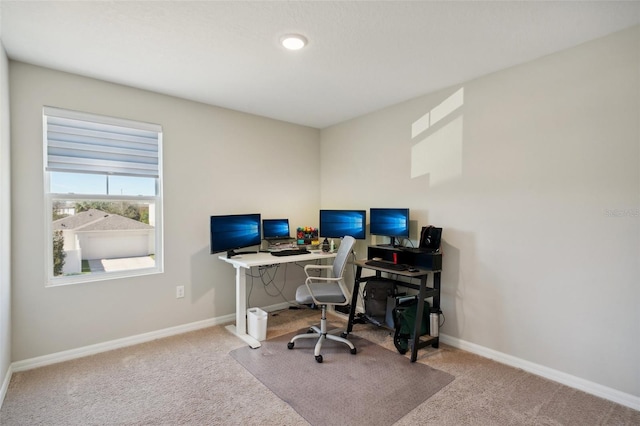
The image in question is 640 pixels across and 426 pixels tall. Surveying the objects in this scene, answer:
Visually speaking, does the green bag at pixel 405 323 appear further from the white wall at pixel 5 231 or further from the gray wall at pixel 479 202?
the white wall at pixel 5 231

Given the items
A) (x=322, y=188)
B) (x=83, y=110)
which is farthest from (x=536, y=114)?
(x=83, y=110)

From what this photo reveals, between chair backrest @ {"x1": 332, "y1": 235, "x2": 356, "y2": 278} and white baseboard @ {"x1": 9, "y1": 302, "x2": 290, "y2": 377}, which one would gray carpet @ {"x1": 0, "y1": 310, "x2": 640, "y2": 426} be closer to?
white baseboard @ {"x1": 9, "y1": 302, "x2": 290, "y2": 377}

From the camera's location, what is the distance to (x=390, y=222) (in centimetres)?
357

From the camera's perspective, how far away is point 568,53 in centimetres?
248

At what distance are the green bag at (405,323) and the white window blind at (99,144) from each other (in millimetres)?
2809

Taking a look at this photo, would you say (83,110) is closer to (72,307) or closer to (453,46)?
(72,307)

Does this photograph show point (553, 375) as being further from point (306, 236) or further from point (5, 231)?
point (5, 231)

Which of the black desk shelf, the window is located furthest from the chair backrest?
the window

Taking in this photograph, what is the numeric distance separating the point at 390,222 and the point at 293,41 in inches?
80.9

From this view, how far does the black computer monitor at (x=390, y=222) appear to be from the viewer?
11.3 ft

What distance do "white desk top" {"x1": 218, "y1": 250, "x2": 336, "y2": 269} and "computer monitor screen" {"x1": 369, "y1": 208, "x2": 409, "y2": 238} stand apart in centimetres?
63

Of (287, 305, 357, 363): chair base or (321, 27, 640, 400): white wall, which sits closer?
(321, 27, 640, 400): white wall

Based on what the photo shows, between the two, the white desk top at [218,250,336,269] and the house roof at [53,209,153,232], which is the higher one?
the house roof at [53,209,153,232]

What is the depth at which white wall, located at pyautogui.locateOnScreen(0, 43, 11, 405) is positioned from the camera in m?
2.29
